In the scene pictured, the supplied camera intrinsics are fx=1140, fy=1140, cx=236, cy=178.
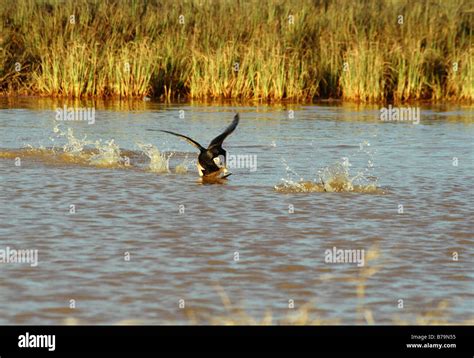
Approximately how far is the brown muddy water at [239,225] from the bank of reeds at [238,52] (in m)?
4.14

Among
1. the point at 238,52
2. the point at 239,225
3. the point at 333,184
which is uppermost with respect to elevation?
the point at 238,52

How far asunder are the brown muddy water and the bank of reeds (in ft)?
13.6

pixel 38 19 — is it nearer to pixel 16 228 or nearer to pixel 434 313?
pixel 16 228

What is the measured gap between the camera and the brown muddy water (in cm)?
757

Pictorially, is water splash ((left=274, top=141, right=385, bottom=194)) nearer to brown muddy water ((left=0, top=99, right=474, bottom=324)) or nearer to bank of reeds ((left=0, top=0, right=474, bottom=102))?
brown muddy water ((left=0, top=99, right=474, bottom=324))

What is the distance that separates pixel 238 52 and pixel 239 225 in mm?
13235

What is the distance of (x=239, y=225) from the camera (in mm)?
10344

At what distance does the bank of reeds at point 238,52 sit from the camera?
22469mm

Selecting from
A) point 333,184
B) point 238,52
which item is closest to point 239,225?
point 333,184
